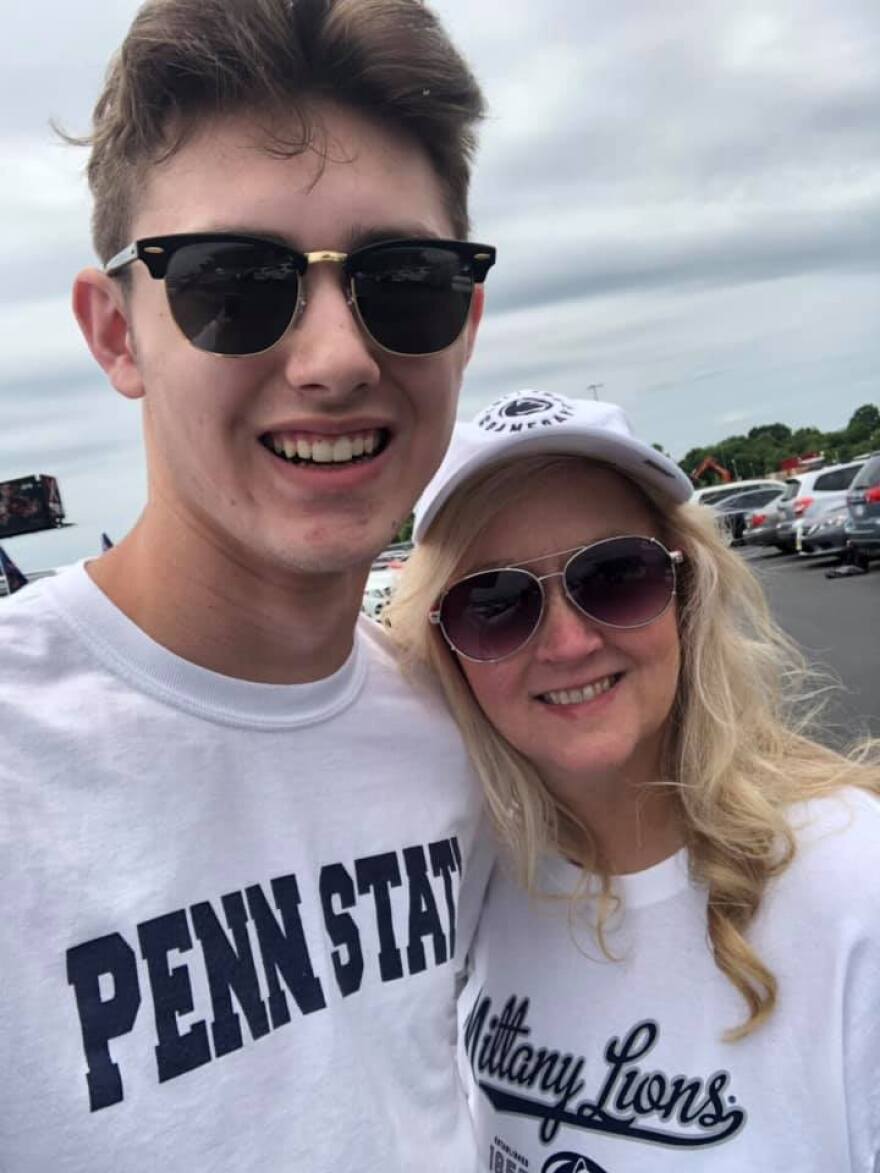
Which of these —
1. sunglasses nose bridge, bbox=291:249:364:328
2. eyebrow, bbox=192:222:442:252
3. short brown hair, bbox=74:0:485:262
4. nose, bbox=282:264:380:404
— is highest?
short brown hair, bbox=74:0:485:262

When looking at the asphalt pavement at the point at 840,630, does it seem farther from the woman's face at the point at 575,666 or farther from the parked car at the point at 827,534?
the woman's face at the point at 575,666

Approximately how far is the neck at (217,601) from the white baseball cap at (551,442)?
348mm

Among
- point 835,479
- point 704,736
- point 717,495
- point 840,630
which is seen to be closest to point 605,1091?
point 704,736

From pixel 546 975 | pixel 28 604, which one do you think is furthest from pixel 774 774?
pixel 28 604

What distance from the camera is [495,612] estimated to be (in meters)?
1.90

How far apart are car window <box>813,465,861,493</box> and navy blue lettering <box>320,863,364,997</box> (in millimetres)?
18828

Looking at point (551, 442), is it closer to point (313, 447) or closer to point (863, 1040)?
point (313, 447)

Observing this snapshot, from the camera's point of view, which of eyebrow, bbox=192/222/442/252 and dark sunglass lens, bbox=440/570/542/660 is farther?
dark sunglass lens, bbox=440/570/542/660

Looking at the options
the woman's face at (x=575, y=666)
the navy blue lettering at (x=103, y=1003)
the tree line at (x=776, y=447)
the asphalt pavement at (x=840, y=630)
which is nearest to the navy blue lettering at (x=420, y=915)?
the woman's face at (x=575, y=666)

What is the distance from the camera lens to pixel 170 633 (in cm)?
155

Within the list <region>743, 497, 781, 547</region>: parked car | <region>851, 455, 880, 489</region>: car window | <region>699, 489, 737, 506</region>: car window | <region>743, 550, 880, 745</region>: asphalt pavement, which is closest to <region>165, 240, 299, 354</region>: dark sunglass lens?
<region>743, 550, 880, 745</region>: asphalt pavement

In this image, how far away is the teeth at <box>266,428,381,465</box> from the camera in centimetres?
149

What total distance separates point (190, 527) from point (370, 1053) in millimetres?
904

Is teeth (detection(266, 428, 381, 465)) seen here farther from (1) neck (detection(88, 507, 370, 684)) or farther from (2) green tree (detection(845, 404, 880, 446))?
(2) green tree (detection(845, 404, 880, 446))
